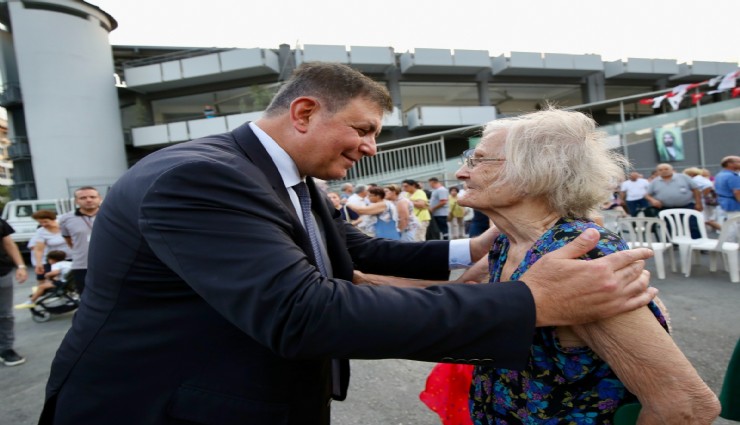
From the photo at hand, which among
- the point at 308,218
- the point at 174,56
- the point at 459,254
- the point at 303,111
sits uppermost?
the point at 174,56

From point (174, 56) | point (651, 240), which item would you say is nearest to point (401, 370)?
point (651, 240)

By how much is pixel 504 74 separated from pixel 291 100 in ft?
78.2

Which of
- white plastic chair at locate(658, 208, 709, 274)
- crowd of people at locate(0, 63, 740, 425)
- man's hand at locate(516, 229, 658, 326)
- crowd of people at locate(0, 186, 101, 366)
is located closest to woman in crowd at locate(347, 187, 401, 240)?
crowd of people at locate(0, 186, 101, 366)

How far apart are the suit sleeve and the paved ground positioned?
85.0 inches

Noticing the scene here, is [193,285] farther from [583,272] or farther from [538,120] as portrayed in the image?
[538,120]

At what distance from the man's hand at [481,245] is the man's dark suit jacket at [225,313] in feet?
2.95

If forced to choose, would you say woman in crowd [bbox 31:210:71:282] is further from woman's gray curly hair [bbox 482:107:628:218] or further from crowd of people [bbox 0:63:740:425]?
woman's gray curly hair [bbox 482:107:628:218]

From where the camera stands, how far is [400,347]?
89 cm

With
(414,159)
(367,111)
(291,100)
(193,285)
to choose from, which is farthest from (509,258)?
(414,159)

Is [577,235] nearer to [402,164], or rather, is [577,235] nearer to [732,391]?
[732,391]

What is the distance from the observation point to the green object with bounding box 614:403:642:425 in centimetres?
115

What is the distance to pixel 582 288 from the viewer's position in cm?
93

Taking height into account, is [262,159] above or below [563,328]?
above

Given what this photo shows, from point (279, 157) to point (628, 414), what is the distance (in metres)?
1.29
